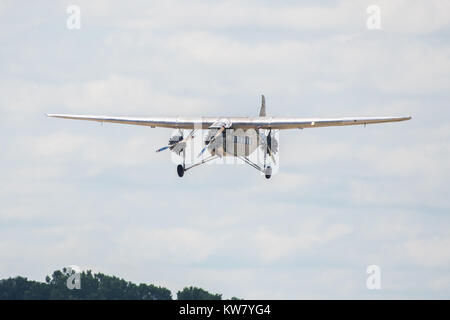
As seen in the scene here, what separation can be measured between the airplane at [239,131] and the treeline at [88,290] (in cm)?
2928

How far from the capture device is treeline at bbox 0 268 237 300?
12332 centimetres

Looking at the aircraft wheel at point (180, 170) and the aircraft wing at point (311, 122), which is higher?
the aircraft wing at point (311, 122)

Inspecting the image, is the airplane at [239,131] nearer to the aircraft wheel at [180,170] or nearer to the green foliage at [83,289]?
the aircraft wheel at [180,170]

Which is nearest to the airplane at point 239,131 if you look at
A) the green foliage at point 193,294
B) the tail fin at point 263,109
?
the tail fin at point 263,109

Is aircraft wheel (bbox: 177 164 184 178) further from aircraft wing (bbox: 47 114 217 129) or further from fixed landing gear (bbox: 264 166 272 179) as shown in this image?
fixed landing gear (bbox: 264 166 272 179)

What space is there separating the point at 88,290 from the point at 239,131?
116 feet

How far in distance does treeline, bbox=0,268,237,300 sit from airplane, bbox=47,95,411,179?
2928 centimetres

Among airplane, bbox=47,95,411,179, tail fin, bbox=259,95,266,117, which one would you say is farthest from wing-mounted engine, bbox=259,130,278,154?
tail fin, bbox=259,95,266,117

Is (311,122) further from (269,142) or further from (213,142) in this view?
(213,142)

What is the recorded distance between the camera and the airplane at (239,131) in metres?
93.2

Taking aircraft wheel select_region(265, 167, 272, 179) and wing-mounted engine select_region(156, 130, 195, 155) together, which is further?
aircraft wheel select_region(265, 167, 272, 179)
